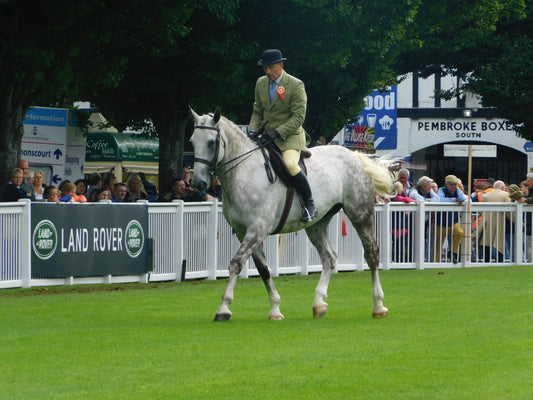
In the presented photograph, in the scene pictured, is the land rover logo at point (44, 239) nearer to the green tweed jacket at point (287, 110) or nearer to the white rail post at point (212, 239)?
the white rail post at point (212, 239)

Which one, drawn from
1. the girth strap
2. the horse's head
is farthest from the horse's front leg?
the horse's head

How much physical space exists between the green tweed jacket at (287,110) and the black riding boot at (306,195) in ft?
1.23

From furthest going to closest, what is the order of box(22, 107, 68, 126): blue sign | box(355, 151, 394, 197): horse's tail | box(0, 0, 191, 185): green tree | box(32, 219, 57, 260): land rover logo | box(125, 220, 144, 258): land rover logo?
box(22, 107, 68, 126): blue sign, box(0, 0, 191, 185): green tree, box(125, 220, 144, 258): land rover logo, box(32, 219, 57, 260): land rover logo, box(355, 151, 394, 197): horse's tail

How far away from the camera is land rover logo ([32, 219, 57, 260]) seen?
63.6ft

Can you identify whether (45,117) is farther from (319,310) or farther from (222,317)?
(222,317)

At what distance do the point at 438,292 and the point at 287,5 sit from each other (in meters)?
13.7

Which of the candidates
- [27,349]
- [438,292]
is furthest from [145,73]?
[27,349]

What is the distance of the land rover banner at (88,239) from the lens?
19516mm

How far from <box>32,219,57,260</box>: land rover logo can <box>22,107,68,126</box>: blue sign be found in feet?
28.0

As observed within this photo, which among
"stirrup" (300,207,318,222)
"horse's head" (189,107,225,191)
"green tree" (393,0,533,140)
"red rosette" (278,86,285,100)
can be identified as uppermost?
"green tree" (393,0,533,140)

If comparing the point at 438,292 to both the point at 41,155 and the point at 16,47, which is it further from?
the point at 41,155

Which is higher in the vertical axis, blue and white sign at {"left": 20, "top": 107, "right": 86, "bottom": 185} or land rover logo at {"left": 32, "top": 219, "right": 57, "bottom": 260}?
blue and white sign at {"left": 20, "top": 107, "right": 86, "bottom": 185}

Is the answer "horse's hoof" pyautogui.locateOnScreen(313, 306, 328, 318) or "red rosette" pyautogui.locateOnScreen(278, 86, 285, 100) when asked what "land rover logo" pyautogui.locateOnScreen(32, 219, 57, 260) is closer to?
"red rosette" pyautogui.locateOnScreen(278, 86, 285, 100)

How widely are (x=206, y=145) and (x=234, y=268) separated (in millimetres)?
1368
